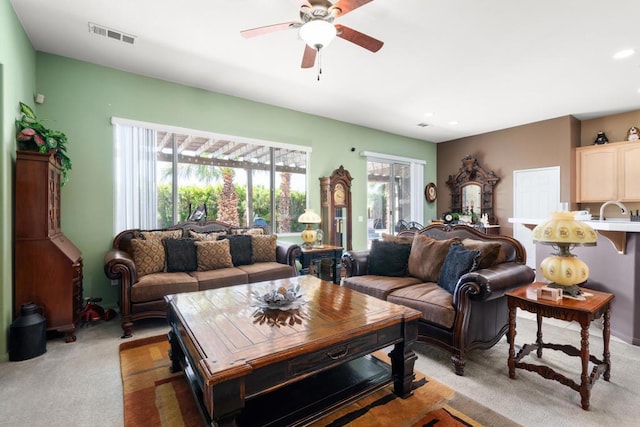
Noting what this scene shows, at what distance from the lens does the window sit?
374 centimetres

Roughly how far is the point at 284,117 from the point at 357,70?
5.63ft

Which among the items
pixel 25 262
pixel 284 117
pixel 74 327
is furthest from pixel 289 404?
pixel 284 117

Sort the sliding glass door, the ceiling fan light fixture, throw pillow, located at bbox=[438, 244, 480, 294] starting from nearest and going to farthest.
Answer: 1. the ceiling fan light fixture
2. throw pillow, located at bbox=[438, 244, 480, 294]
3. the sliding glass door

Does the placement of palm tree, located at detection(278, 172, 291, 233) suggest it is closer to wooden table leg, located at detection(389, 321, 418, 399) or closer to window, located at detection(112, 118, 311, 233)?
window, located at detection(112, 118, 311, 233)

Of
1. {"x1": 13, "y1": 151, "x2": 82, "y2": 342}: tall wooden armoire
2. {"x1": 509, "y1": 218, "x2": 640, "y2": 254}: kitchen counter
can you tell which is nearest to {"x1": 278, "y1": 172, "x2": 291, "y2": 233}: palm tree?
{"x1": 13, "y1": 151, "x2": 82, "y2": 342}: tall wooden armoire

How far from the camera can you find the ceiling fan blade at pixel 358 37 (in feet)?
7.52

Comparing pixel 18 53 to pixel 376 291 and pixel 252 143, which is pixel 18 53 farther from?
pixel 376 291

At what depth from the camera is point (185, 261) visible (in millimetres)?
3479

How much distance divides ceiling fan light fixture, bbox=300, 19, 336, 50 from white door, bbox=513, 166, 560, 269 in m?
5.43

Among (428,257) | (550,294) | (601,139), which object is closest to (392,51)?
(428,257)

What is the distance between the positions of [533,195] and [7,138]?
7.52 m

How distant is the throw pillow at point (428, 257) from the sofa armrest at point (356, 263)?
19.6 inches

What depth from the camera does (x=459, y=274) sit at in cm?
251

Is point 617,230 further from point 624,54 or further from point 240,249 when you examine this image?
point 240,249
